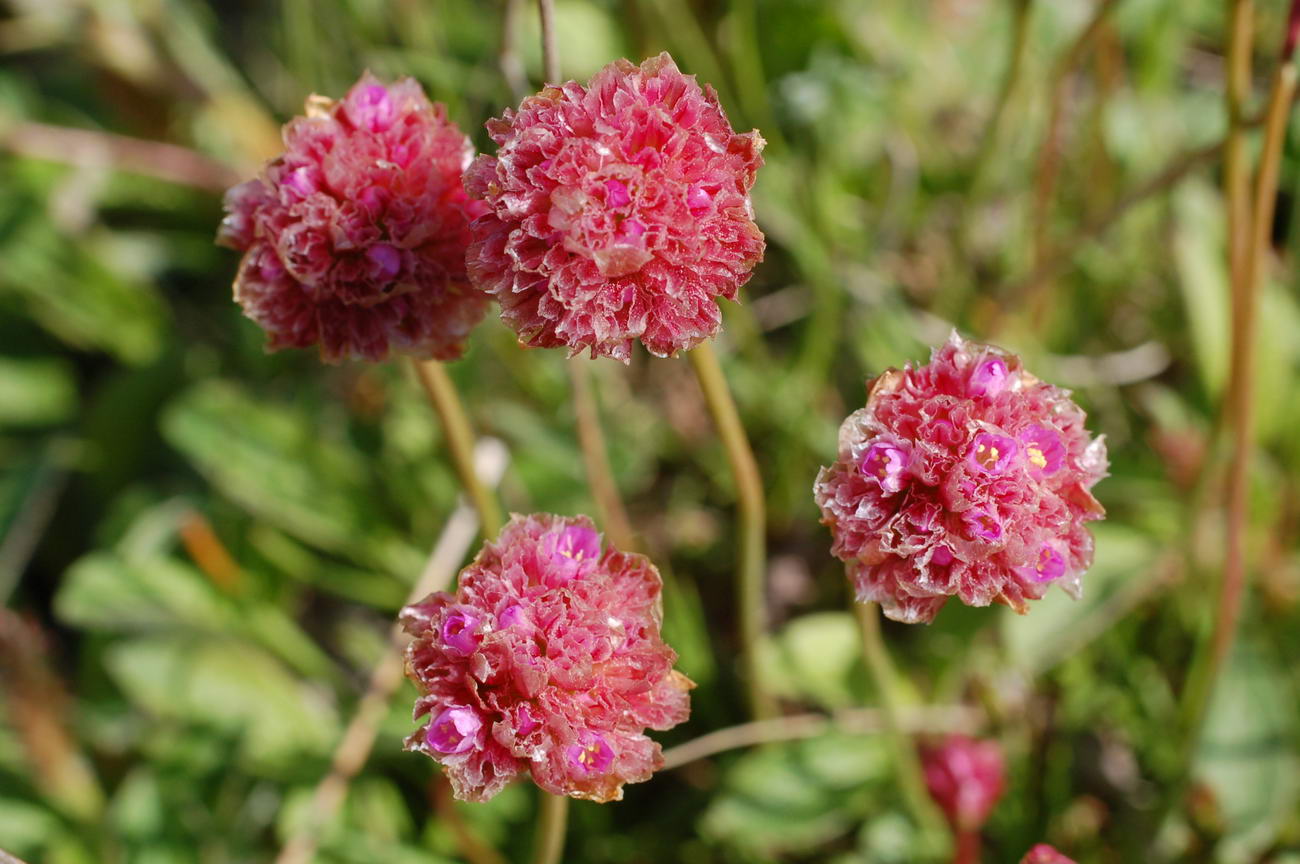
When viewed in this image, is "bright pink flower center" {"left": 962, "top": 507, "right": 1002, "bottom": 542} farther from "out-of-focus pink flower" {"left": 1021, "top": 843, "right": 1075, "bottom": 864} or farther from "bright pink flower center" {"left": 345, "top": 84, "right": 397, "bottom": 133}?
"bright pink flower center" {"left": 345, "top": 84, "right": 397, "bottom": 133}

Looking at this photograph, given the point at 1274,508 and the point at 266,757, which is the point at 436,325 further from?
the point at 1274,508

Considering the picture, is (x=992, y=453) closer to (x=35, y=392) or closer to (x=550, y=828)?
(x=550, y=828)

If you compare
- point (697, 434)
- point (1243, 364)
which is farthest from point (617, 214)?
point (697, 434)

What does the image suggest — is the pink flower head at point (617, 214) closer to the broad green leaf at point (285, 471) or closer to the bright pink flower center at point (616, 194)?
the bright pink flower center at point (616, 194)

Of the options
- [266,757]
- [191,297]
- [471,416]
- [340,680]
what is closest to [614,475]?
[471,416]

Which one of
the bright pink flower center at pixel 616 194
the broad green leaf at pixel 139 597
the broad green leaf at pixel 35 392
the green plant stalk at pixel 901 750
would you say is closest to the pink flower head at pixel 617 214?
the bright pink flower center at pixel 616 194

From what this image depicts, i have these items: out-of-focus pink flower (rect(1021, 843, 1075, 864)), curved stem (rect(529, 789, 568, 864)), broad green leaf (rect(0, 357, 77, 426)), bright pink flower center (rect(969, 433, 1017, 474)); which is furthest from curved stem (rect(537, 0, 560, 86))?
broad green leaf (rect(0, 357, 77, 426))
